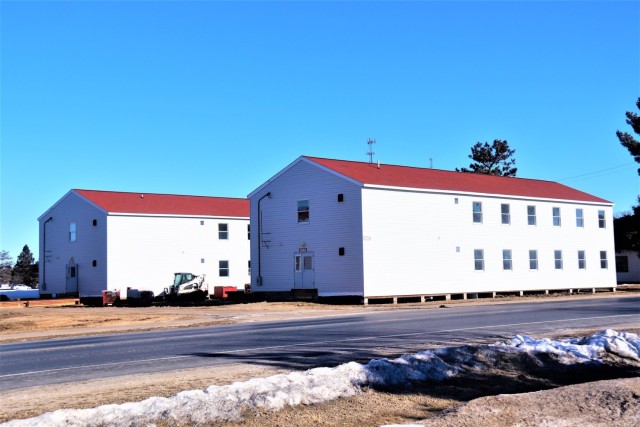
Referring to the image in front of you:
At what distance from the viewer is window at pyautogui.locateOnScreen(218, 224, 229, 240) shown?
51094 mm

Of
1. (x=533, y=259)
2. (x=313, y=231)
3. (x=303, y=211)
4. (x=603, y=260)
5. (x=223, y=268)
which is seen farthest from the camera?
(x=223, y=268)

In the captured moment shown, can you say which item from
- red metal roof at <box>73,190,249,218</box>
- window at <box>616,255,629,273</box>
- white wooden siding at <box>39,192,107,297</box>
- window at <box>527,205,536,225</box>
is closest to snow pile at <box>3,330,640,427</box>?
window at <box>527,205,536,225</box>

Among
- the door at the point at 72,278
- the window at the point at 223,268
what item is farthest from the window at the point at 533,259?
the door at the point at 72,278

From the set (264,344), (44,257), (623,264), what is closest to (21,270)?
(44,257)

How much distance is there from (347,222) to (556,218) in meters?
16.7

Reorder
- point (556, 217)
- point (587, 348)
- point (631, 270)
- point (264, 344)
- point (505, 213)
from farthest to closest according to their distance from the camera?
point (631, 270)
point (556, 217)
point (505, 213)
point (264, 344)
point (587, 348)

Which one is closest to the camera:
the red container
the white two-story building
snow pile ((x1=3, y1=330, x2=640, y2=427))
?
snow pile ((x1=3, y1=330, x2=640, y2=427))

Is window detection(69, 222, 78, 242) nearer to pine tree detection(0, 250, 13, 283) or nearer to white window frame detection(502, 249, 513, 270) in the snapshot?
white window frame detection(502, 249, 513, 270)

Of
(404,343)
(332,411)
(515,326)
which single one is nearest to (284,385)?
(332,411)

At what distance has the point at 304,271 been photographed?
39.0 meters

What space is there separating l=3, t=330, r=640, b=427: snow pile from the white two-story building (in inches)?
946

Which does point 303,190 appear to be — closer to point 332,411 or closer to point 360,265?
point 360,265

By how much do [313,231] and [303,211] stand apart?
1.42 m

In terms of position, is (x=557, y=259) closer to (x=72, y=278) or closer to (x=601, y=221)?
(x=601, y=221)
